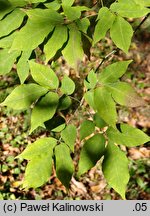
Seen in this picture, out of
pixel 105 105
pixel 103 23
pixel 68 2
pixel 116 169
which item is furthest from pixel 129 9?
pixel 116 169

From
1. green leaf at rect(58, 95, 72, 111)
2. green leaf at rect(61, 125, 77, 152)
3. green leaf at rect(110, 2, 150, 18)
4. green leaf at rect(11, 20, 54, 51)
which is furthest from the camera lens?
green leaf at rect(58, 95, 72, 111)

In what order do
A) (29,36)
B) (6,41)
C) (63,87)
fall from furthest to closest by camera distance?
(63,87) → (6,41) → (29,36)

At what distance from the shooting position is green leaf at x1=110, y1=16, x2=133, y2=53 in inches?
46.3

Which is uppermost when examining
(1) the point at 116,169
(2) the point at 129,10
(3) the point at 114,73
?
(2) the point at 129,10

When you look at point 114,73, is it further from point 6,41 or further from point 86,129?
point 6,41

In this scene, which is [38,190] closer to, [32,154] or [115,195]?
[115,195]

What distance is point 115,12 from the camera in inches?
49.5

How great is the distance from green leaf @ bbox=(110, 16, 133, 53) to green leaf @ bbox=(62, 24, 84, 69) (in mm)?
137

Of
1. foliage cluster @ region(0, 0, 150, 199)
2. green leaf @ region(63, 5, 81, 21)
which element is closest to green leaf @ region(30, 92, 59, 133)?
foliage cluster @ region(0, 0, 150, 199)

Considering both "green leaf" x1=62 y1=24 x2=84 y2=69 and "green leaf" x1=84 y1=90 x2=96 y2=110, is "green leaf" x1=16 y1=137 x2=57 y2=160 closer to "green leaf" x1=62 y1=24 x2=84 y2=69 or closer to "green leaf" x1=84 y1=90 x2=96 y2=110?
"green leaf" x1=84 y1=90 x2=96 y2=110

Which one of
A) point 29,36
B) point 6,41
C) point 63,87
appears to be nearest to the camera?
point 29,36

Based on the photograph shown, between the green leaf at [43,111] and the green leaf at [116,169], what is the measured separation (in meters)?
0.28

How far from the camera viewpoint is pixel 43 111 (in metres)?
1.25

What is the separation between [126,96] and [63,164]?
0.36m
